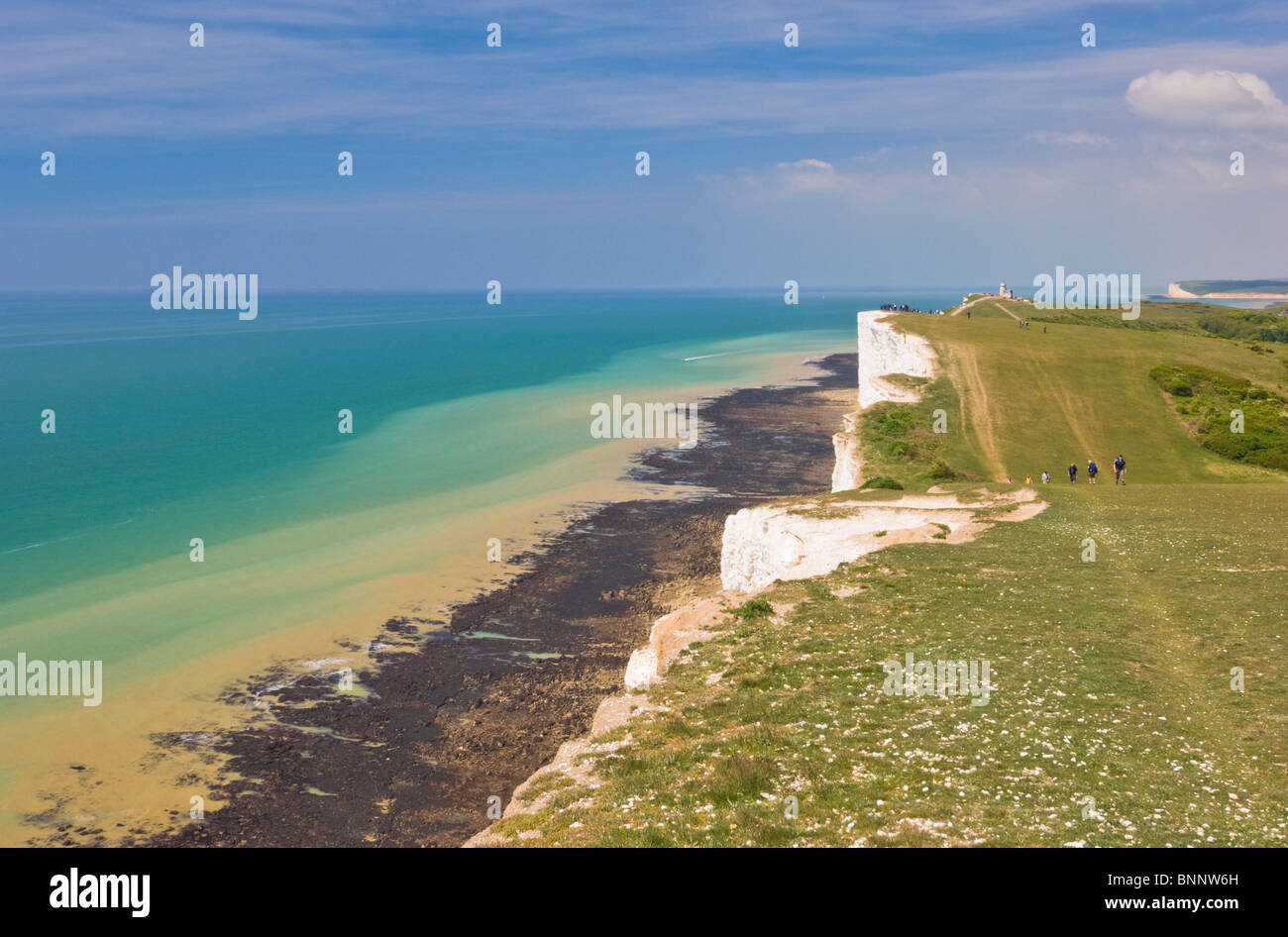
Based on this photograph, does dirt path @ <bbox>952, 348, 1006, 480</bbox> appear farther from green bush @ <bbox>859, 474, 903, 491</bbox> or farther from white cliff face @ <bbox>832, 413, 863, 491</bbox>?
green bush @ <bbox>859, 474, 903, 491</bbox>

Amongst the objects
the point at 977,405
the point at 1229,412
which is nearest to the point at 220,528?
the point at 977,405

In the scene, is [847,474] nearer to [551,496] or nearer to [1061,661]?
[551,496]

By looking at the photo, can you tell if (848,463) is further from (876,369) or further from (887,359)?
(876,369)

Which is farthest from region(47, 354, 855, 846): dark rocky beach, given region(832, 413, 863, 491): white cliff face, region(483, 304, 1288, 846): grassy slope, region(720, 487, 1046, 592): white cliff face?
region(483, 304, 1288, 846): grassy slope

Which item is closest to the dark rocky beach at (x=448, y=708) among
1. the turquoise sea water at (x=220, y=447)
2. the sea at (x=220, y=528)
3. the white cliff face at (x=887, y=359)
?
the sea at (x=220, y=528)
